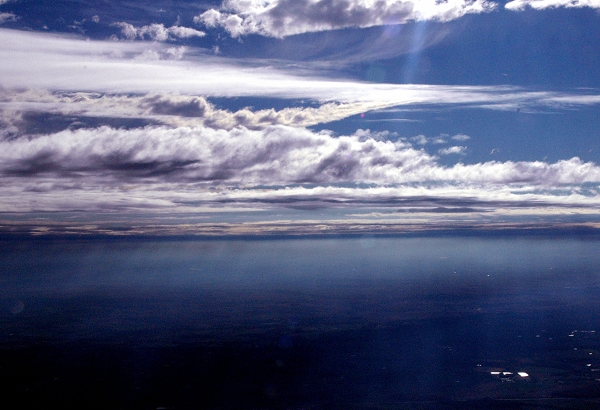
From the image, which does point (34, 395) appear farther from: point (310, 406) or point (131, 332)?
point (131, 332)

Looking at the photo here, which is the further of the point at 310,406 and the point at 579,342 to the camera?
the point at 579,342

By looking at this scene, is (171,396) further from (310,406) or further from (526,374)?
(526,374)

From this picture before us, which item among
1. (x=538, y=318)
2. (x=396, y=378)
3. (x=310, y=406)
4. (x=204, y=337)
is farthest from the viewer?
(x=538, y=318)

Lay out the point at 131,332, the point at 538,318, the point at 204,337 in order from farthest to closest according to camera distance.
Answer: the point at 538,318, the point at 131,332, the point at 204,337

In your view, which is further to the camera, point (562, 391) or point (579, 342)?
point (579, 342)

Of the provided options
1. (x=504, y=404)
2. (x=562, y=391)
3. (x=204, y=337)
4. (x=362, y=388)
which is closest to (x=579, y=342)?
(x=562, y=391)

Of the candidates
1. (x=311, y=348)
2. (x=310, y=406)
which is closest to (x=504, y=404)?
(x=310, y=406)

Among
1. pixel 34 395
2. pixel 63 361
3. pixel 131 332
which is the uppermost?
pixel 34 395

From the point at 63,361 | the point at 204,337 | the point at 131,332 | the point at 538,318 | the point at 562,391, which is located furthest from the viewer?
the point at 538,318

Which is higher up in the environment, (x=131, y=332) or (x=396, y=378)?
(x=396, y=378)
